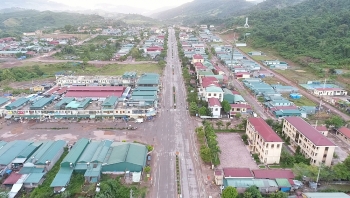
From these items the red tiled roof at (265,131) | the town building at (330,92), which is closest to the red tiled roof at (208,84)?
the red tiled roof at (265,131)

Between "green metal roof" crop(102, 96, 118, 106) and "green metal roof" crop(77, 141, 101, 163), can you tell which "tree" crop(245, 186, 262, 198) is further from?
"green metal roof" crop(102, 96, 118, 106)

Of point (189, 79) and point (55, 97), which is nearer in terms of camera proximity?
point (55, 97)

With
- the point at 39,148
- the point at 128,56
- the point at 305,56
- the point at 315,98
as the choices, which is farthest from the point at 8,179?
the point at 305,56

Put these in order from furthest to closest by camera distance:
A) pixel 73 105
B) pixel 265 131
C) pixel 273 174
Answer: pixel 73 105, pixel 265 131, pixel 273 174

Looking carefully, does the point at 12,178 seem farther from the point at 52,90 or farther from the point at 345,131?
the point at 345,131

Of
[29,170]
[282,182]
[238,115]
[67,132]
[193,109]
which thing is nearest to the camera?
[282,182]

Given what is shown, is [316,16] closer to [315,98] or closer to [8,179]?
[315,98]

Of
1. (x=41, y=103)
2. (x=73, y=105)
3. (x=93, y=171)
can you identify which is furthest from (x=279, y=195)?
(x=41, y=103)
